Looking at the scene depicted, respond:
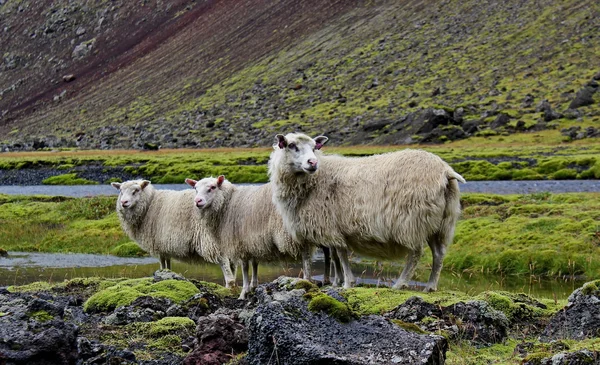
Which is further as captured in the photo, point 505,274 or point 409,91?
point 409,91

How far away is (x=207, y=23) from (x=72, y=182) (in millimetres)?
115956

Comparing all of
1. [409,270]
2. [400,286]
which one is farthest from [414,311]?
[409,270]

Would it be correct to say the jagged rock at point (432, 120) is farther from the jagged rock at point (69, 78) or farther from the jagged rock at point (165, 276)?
the jagged rock at point (69, 78)

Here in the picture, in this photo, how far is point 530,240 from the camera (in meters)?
26.5

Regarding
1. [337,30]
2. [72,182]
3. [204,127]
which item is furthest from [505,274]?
[337,30]

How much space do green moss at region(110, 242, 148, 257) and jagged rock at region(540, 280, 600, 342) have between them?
24.1m

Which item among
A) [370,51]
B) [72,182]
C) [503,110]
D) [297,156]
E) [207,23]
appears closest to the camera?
[297,156]

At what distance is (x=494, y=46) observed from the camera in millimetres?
113375

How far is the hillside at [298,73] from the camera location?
89188 mm

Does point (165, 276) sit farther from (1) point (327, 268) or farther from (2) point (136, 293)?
(1) point (327, 268)

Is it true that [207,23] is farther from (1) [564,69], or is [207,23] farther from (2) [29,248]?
(2) [29,248]

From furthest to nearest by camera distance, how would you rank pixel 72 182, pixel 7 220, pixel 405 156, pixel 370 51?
pixel 370 51, pixel 72 182, pixel 7 220, pixel 405 156

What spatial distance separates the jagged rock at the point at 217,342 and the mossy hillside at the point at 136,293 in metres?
3.51

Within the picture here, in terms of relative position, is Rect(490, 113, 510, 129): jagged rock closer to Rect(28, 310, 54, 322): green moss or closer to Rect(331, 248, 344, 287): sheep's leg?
Rect(331, 248, 344, 287): sheep's leg
